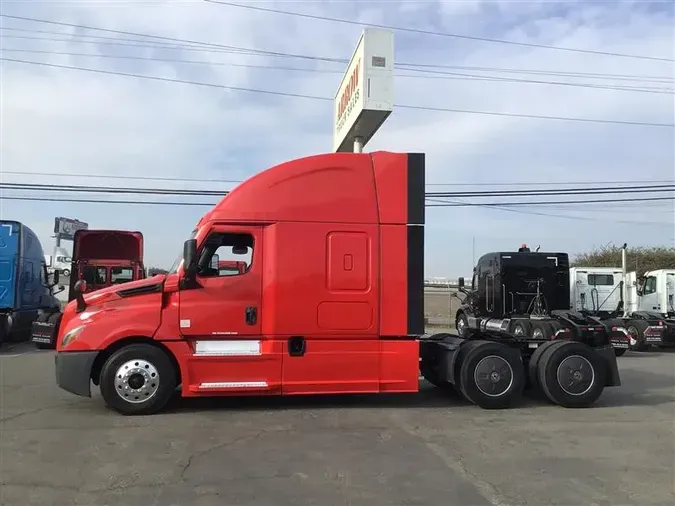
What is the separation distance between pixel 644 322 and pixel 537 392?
11.3 m

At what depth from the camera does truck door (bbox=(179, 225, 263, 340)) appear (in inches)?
307

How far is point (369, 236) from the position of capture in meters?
8.09

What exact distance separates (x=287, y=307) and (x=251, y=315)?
1.60 ft

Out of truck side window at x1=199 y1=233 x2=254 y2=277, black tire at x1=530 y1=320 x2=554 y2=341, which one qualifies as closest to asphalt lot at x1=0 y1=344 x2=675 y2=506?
truck side window at x1=199 y1=233 x2=254 y2=277

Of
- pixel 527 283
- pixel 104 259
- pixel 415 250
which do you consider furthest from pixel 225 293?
pixel 104 259

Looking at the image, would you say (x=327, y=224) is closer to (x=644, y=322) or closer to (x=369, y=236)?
(x=369, y=236)

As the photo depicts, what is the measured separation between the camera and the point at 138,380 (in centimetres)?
764

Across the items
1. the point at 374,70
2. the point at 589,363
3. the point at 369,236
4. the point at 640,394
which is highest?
the point at 374,70

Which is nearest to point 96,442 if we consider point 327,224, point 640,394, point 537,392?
point 327,224

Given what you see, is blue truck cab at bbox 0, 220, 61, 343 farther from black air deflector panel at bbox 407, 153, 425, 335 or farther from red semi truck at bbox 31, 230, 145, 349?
black air deflector panel at bbox 407, 153, 425, 335

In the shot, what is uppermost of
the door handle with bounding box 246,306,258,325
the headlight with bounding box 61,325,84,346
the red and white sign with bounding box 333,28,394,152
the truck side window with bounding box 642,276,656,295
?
the red and white sign with bounding box 333,28,394,152

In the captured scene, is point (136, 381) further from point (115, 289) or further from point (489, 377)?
point (489, 377)

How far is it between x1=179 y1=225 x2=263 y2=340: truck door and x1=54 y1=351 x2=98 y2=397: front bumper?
1256 mm

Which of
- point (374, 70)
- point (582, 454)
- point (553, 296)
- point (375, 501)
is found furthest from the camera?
point (553, 296)
